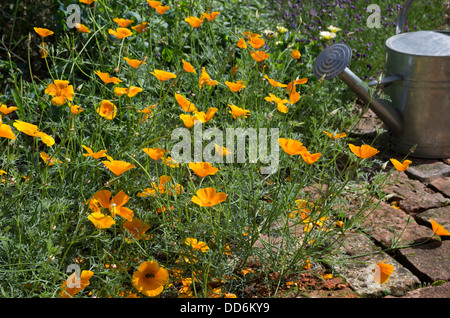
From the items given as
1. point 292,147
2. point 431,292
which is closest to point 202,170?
point 292,147

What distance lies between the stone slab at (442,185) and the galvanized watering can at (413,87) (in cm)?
24

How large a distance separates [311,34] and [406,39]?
783 mm

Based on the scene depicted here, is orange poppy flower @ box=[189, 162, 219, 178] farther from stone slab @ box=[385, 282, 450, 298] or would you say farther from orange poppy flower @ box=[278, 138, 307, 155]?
stone slab @ box=[385, 282, 450, 298]

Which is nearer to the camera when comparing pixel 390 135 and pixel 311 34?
pixel 390 135

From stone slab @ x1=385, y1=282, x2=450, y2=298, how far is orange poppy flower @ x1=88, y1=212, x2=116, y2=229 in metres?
1.06

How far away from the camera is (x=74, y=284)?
1.41m

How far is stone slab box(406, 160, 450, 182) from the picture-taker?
275 cm

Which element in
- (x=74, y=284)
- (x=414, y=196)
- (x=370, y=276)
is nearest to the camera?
(x=74, y=284)

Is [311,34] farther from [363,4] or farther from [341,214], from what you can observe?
[341,214]

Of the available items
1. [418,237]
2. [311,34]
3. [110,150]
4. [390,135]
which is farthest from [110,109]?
[311,34]

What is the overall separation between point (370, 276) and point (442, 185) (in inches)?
38.3

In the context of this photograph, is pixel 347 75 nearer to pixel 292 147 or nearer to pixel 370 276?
pixel 370 276

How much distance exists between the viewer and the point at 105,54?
2.67m
